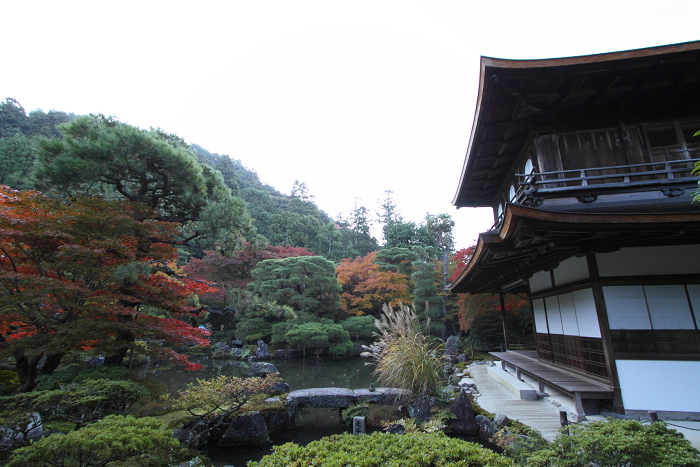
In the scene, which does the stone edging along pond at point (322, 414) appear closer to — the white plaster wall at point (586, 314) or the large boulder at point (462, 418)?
the large boulder at point (462, 418)

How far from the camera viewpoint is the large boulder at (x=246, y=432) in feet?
16.0

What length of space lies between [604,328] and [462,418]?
2344 millimetres

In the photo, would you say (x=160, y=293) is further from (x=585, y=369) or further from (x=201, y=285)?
(x=585, y=369)

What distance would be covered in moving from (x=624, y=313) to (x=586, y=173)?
1996mm

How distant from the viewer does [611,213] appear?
3.15 m

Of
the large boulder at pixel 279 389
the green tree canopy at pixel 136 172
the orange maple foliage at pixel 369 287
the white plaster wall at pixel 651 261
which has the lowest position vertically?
the large boulder at pixel 279 389

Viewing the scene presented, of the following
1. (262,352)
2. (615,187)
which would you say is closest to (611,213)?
(615,187)

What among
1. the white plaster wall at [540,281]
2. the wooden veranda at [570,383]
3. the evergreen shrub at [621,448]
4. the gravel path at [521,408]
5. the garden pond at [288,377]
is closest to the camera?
the evergreen shrub at [621,448]

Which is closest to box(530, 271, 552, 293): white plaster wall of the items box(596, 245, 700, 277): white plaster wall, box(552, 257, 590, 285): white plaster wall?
box(552, 257, 590, 285): white plaster wall

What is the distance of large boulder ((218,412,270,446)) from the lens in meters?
4.86

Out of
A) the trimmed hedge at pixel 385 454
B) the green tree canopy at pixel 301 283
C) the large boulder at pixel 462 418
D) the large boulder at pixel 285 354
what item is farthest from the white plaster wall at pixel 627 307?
the large boulder at pixel 285 354

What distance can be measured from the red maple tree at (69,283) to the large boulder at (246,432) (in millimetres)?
1288

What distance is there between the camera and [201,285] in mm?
6148

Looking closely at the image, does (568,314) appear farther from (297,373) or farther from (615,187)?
(297,373)
